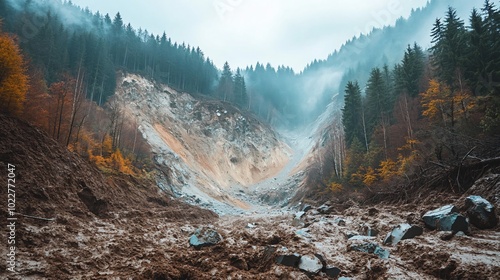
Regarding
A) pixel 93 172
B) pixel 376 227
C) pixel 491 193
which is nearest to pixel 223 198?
pixel 93 172

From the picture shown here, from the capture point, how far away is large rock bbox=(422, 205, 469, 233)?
218 inches

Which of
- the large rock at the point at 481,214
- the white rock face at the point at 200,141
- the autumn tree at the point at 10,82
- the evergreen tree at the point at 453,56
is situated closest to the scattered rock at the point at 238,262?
the large rock at the point at 481,214

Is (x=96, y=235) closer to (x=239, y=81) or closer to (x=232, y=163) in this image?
(x=232, y=163)

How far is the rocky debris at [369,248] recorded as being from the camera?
5.21 meters

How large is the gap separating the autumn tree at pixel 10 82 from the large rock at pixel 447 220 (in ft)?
56.9

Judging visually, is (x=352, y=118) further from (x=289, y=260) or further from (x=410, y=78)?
(x=289, y=260)

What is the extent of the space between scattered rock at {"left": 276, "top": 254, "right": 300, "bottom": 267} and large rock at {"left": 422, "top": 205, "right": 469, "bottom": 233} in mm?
3601

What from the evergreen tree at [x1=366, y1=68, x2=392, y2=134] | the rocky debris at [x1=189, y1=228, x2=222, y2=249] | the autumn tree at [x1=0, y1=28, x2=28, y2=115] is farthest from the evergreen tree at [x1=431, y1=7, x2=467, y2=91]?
the autumn tree at [x1=0, y1=28, x2=28, y2=115]

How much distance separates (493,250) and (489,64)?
24102 millimetres

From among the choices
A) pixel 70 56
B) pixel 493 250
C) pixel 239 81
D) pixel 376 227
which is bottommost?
pixel 376 227

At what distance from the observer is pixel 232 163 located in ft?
186

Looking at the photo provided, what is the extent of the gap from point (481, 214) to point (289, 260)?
445cm

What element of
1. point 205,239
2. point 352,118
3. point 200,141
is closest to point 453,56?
point 352,118

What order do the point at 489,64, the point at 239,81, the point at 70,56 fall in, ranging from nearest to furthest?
the point at 489,64 < the point at 70,56 < the point at 239,81
